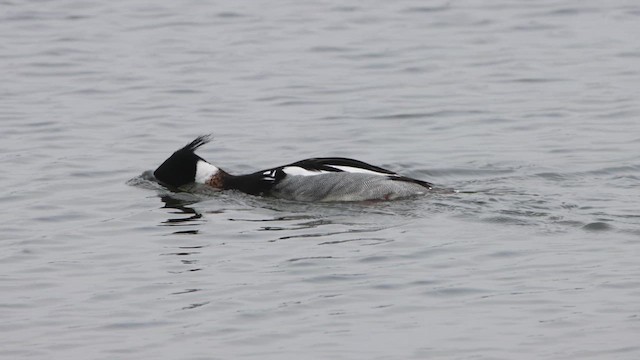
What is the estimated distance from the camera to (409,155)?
47.8ft

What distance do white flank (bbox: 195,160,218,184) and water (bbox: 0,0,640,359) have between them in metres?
0.30

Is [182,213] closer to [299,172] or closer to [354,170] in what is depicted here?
[299,172]

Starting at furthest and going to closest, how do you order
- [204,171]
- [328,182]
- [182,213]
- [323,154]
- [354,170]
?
1. [323,154]
2. [204,171]
3. [328,182]
4. [354,170]
5. [182,213]

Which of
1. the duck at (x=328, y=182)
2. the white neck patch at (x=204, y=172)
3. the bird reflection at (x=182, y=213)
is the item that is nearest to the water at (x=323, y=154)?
the bird reflection at (x=182, y=213)

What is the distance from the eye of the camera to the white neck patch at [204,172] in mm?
13844

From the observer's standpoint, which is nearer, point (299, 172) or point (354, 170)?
point (354, 170)

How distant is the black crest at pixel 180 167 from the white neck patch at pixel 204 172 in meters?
0.04

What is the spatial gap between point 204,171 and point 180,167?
0.24 m

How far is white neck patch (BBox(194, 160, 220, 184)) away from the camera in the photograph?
13.8m

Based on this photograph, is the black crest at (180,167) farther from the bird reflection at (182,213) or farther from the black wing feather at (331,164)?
the black wing feather at (331,164)

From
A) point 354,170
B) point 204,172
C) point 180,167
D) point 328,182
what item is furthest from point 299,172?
point 180,167

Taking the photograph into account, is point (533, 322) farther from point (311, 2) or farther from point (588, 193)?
point (311, 2)

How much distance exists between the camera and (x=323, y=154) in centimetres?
1470

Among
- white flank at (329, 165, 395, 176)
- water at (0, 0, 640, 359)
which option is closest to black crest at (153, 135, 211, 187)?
water at (0, 0, 640, 359)
